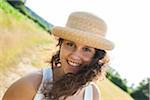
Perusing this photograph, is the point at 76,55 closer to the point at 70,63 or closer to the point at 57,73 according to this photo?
the point at 70,63

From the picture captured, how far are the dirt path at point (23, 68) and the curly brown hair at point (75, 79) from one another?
4.52 m

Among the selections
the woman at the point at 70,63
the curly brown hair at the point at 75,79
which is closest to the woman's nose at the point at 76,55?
the woman at the point at 70,63

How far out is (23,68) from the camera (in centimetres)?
1175

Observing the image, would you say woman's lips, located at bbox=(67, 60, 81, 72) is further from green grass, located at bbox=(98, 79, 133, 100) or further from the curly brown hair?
green grass, located at bbox=(98, 79, 133, 100)

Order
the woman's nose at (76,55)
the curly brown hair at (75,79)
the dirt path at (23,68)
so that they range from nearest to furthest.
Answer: the woman's nose at (76,55)
the curly brown hair at (75,79)
the dirt path at (23,68)

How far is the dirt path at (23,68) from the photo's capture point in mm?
9382

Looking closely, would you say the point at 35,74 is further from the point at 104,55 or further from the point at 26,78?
the point at 104,55

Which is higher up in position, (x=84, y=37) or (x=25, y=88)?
(x=84, y=37)

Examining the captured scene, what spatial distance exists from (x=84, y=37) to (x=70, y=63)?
184 millimetres

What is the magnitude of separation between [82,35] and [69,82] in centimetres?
33

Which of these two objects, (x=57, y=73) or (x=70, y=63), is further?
(x=57, y=73)

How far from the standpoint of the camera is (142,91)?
26219 mm

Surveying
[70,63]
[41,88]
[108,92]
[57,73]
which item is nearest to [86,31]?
[70,63]

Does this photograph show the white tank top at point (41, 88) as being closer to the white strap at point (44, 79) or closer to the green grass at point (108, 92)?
the white strap at point (44, 79)
